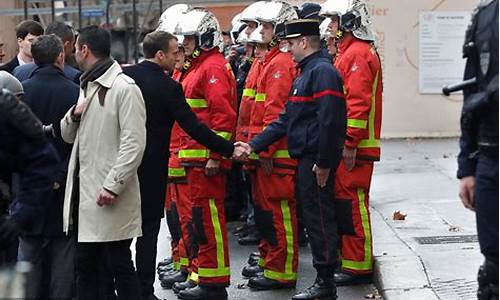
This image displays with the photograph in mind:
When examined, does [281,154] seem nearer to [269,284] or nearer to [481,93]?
[269,284]

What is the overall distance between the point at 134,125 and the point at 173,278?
8.07ft

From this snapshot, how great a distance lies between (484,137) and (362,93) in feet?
9.71

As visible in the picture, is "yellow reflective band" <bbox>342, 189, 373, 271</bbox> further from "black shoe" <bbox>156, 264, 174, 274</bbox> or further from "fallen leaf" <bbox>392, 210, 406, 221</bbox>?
"fallen leaf" <bbox>392, 210, 406, 221</bbox>

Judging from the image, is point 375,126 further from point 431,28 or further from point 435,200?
point 431,28

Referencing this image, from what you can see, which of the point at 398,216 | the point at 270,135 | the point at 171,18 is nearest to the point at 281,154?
the point at 270,135

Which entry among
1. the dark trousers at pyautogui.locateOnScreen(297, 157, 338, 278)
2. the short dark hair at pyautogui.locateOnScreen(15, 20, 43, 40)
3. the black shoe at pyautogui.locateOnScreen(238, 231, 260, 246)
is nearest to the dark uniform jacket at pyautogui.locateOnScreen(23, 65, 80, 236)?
the dark trousers at pyautogui.locateOnScreen(297, 157, 338, 278)

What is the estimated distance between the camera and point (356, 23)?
8414 millimetres

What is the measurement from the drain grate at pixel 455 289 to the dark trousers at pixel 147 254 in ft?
6.50

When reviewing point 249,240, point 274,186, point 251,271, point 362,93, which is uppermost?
point 362,93

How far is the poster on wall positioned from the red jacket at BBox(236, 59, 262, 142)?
9.31m

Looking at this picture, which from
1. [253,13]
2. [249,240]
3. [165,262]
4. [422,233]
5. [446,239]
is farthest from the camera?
[249,240]

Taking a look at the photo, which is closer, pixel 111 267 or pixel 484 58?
pixel 484 58

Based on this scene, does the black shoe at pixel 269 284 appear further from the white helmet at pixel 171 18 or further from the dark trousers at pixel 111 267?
the white helmet at pixel 171 18

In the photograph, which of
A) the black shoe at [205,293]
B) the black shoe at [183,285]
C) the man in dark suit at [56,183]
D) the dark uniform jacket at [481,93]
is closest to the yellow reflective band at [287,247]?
the black shoe at [205,293]
